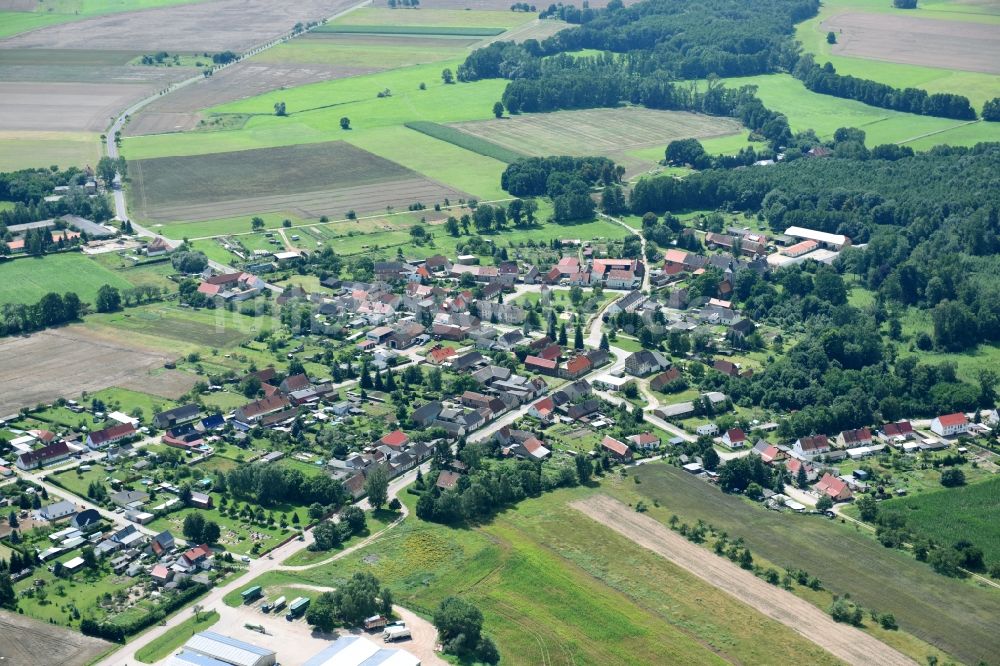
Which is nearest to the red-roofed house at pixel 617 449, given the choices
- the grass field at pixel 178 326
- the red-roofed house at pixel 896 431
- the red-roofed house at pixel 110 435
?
the red-roofed house at pixel 896 431

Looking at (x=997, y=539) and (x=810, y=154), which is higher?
(x=810, y=154)

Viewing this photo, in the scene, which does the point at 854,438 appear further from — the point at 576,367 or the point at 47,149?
the point at 47,149

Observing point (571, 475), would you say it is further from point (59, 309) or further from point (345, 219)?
point (345, 219)

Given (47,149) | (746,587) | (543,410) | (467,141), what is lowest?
(746,587)

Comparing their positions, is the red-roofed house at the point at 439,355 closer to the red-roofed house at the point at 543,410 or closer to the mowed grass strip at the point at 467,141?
the red-roofed house at the point at 543,410

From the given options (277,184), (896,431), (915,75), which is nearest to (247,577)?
(896,431)

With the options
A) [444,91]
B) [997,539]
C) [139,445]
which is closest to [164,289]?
[139,445]

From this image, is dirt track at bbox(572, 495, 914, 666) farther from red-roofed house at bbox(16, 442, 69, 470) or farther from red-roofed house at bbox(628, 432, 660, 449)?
red-roofed house at bbox(16, 442, 69, 470)
